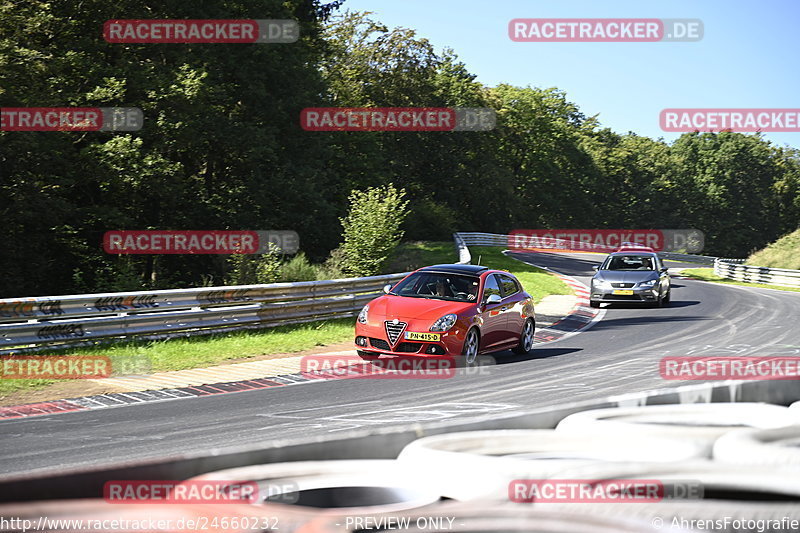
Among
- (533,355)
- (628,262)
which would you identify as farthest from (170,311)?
(628,262)

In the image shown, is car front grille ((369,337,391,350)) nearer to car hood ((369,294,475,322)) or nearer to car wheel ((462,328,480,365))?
car hood ((369,294,475,322))

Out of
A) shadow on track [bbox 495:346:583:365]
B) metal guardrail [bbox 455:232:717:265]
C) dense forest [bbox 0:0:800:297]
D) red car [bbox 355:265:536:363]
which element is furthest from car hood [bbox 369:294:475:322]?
metal guardrail [bbox 455:232:717:265]

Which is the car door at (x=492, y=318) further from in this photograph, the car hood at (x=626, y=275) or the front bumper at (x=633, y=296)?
the car hood at (x=626, y=275)

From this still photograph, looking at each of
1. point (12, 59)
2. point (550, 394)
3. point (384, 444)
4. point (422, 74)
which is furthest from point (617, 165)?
point (384, 444)

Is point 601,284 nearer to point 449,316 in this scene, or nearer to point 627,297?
point 627,297

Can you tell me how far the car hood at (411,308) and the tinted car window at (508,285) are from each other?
155 centimetres

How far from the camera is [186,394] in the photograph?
1137 cm

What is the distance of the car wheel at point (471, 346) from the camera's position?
1382cm

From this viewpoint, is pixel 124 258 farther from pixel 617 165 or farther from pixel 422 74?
pixel 617 165

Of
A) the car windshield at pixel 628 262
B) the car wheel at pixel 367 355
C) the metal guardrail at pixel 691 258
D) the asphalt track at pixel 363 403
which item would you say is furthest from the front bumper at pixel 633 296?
the metal guardrail at pixel 691 258

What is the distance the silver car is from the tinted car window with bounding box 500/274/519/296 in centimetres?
934

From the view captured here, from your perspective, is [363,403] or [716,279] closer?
[363,403]

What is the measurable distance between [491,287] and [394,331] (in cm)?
254

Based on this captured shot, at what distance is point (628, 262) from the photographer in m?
26.0
